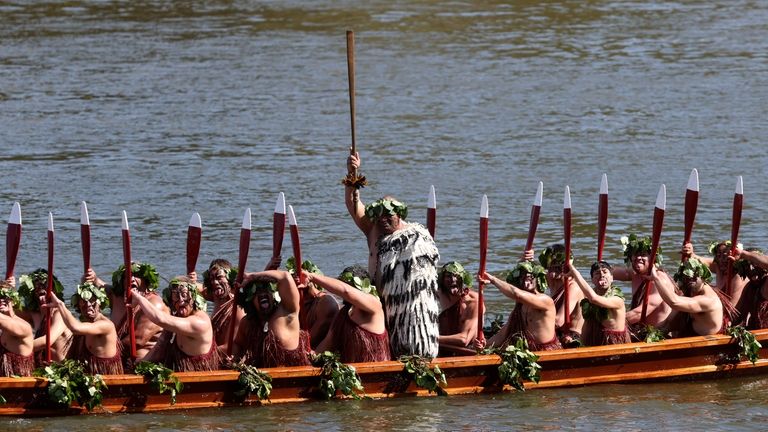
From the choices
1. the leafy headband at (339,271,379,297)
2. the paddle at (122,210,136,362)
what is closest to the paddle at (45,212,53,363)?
the paddle at (122,210,136,362)

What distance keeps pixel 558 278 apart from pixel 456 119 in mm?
14303

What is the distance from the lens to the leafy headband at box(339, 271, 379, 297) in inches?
528

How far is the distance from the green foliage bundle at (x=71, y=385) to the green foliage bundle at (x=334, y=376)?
5.73 feet

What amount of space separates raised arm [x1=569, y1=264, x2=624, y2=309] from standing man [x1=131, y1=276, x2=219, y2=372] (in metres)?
3.10

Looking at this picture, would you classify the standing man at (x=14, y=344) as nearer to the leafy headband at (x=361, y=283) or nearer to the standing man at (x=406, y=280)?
the leafy headband at (x=361, y=283)

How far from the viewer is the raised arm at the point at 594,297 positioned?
543 inches

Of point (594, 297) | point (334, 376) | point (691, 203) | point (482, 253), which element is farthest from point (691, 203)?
point (334, 376)

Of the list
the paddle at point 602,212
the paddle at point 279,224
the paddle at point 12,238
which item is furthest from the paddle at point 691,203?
the paddle at point 12,238

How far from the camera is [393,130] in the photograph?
2789cm

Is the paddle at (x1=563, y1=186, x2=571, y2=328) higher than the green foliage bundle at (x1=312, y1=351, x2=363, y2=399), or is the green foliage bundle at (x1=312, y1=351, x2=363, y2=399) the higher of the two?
the paddle at (x1=563, y1=186, x2=571, y2=328)

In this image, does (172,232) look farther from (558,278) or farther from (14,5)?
(14,5)

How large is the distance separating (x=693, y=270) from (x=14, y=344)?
5.73 metres

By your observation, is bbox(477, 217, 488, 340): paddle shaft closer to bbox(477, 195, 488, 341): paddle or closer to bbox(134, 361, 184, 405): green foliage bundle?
bbox(477, 195, 488, 341): paddle

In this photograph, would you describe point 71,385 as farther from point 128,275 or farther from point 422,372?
point 422,372
